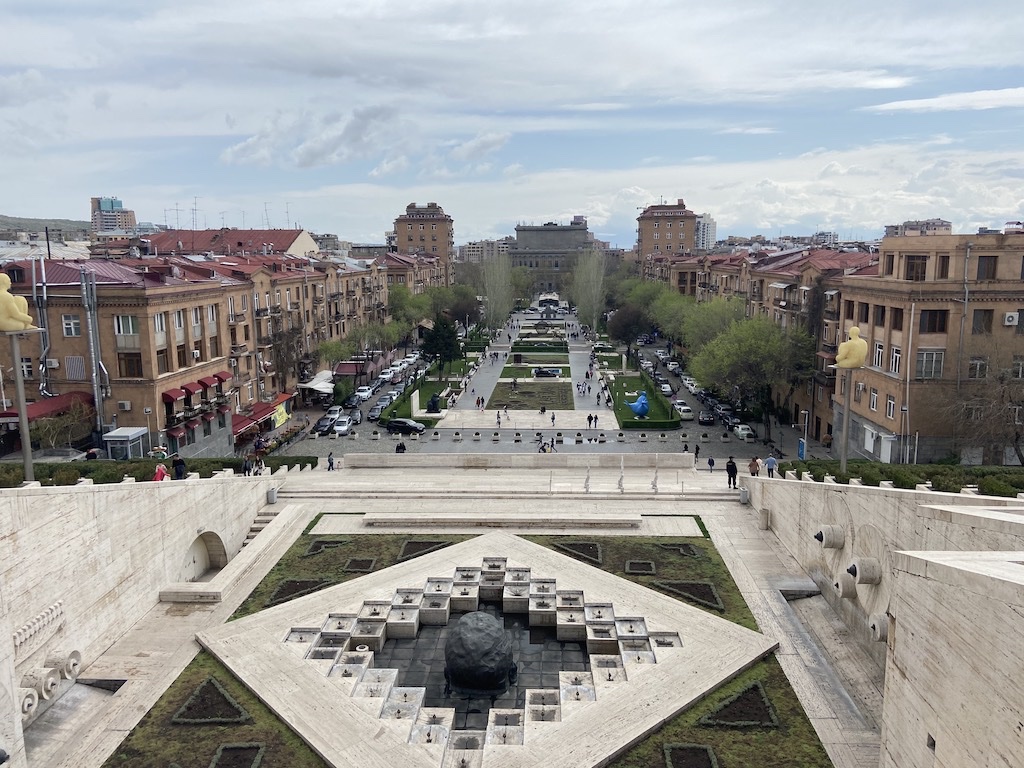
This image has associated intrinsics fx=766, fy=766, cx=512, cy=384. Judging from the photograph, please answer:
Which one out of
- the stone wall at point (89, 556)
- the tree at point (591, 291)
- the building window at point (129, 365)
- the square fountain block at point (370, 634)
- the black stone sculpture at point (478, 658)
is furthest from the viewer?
the tree at point (591, 291)

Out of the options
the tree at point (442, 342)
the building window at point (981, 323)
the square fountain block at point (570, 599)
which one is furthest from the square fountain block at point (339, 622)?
the tree at point (442, 342)

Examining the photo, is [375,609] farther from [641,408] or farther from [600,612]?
[641,408]

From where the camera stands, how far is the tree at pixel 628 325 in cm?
7694

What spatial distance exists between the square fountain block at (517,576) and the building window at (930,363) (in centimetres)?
2060

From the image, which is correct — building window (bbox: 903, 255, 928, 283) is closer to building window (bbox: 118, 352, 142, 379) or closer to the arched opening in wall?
the arched opening in wall

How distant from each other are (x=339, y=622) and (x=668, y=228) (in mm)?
121668

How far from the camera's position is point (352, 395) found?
55.5 m

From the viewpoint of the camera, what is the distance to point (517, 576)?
21.2 m

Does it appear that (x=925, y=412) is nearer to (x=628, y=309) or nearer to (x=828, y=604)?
(x=828, y=604)

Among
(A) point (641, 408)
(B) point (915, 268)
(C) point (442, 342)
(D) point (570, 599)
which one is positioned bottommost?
(A) point (641, 408)

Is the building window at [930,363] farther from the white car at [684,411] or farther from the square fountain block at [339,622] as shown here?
the square fountain block at [339,622]

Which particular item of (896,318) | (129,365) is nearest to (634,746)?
(896,318)

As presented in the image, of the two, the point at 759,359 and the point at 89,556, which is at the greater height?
the point at 759,359

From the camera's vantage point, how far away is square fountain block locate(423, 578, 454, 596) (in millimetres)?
20109
